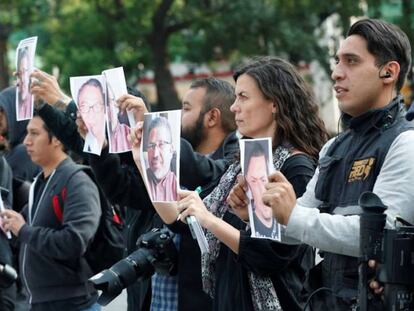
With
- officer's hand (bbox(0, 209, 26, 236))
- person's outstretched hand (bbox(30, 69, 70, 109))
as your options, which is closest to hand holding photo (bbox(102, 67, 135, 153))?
person's outstretched hand (bbox(30, 69, 70, 109))

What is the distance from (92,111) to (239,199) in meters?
1.41

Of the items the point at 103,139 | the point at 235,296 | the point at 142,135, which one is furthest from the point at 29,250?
the point at 235,296

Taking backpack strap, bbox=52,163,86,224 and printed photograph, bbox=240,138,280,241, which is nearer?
printed photograph, bbox=240,138,280,241

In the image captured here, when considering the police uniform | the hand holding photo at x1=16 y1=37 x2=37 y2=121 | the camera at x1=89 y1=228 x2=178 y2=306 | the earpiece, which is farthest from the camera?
the hand holding photo at x1=16 y1=37 x2=37 y2=121

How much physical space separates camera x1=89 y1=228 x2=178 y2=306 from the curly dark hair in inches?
34.0

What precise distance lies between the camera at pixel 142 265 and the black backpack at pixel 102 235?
1292 mm

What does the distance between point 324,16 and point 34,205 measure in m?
22.4

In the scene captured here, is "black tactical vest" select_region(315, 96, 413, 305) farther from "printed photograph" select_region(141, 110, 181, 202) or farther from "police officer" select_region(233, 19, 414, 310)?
"printed photograph" select_region(141, 110, 181, 202)

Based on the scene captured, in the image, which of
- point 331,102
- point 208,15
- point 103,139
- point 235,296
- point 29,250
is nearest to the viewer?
point 235,296

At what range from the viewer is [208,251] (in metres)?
4.65

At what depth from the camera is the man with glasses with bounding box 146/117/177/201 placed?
4809mm

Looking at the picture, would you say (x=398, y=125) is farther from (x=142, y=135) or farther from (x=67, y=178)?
(x=67, y=178)

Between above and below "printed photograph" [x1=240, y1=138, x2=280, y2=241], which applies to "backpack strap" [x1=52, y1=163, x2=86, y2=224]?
below

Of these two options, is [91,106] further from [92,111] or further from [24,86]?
[24,86]
